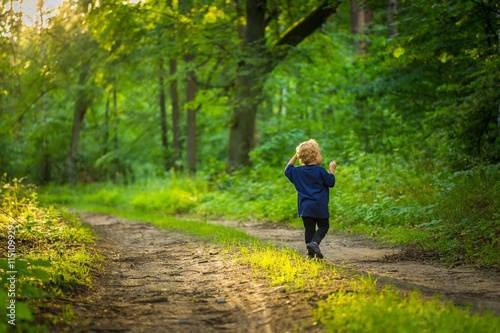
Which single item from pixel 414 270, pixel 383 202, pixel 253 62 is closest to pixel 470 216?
pixel 414 270

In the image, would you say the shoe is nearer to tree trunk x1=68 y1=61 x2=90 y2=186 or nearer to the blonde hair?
the blonde hair

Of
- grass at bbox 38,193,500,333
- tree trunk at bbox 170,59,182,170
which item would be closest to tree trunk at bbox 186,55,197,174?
tree trunk at bbox 170,59,182,170

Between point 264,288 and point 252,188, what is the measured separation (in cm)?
1257

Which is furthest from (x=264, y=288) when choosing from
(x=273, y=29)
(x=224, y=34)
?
(x=273, y=29)

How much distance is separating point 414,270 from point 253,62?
12.3 metres

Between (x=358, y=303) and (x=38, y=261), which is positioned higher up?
(x=38, y=261)

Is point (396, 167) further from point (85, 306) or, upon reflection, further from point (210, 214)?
point (85, 306)

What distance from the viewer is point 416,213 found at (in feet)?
37.3

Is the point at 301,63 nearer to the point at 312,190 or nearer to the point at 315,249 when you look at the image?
the point at 312,190

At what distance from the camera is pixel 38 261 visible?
5324 mm

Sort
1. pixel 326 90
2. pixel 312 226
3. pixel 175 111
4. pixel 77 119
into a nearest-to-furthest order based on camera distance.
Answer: pixel 312 226
pixel 326 90
pixel 175 111
pixel 77 119

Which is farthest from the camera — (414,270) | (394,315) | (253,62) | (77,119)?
(77,119)

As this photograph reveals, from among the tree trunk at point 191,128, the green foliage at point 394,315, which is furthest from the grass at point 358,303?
the tree trunk at point 191,128

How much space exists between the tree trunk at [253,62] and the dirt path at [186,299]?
438 inches
